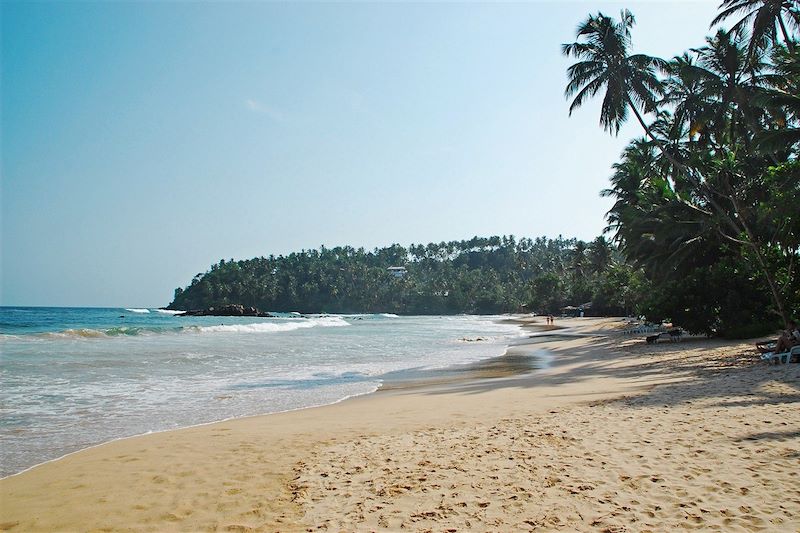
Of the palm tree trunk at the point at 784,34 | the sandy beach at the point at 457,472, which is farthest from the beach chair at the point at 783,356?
the palm tree trunk at the point at 784,34

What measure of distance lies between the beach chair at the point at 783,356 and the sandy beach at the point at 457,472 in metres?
3.34

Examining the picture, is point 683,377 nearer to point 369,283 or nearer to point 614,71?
point 614,71

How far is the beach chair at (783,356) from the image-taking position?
1168cm

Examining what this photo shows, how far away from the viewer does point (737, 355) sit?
14672 millimetres

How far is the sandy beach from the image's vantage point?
4066 mm

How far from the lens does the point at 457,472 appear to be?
5086mm

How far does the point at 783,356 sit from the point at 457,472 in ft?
35.6

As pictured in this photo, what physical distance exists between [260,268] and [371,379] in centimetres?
12689

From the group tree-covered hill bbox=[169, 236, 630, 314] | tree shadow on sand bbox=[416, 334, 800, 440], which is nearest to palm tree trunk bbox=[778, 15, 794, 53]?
tree shadow on sand bbox=[416, 334, 800, 440]

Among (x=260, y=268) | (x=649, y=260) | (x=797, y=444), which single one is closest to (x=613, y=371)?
(x=797, y=444)

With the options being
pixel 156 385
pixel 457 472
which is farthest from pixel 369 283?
pixel 457 472

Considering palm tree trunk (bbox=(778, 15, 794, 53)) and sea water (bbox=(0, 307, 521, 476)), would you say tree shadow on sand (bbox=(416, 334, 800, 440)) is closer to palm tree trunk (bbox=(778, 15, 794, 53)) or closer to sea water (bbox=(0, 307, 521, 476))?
sea water (bbox=(0, 307, 521, 476))

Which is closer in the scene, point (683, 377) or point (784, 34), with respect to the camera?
point (683, 377)

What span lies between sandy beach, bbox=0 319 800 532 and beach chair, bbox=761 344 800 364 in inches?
131
